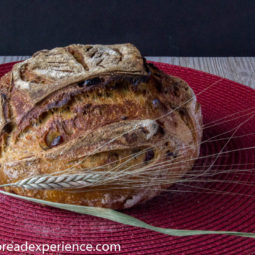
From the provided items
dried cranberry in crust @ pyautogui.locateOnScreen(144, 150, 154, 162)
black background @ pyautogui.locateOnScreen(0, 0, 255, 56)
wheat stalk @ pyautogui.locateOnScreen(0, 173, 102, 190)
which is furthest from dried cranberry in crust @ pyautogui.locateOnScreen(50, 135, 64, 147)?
black background @ pyautogui.locateOnScreen(0, 0, 255, 56)

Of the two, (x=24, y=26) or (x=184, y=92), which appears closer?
(x=184, y=92)

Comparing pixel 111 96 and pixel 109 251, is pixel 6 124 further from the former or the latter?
pixel 109 251

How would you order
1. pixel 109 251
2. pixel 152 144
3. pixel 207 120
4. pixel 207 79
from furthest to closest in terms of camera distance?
pixel 207 79 < pixel 207 120 < pixel 152 144 < pixel 109 251

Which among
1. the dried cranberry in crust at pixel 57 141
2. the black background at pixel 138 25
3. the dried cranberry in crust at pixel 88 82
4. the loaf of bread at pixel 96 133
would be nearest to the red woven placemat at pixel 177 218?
the loaf of bread at pixel 96 133

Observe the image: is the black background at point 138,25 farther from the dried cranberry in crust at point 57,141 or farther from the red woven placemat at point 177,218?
the dried cranberry in crust at point 57,141

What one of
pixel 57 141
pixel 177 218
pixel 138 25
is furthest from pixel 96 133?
pixel 138 25

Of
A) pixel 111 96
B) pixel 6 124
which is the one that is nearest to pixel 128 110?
pixel 111 96

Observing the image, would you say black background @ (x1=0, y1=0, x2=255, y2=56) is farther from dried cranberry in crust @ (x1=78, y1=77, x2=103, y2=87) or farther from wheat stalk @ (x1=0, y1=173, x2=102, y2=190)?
wheat stalk @ (x1=0, y1=173, x2=102, y2=190)
